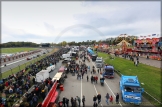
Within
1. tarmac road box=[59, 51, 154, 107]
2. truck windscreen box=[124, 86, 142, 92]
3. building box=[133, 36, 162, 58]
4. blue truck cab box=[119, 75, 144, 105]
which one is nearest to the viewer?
blue truck cab box=[119, 75, 144, 105]

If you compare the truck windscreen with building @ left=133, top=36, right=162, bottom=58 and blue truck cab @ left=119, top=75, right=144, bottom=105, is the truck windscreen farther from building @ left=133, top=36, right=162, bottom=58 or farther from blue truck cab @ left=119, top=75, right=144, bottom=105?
building @ left=133, top=36, right=162, bottom=58

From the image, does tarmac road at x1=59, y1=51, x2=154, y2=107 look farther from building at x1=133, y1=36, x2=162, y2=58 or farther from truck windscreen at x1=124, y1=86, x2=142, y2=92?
building at x1=133, y1=36, x2=162, y2=58

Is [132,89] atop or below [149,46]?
below

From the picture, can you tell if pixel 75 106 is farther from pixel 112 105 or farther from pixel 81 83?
pixel 81 83

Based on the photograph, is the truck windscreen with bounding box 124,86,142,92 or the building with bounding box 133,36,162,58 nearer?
the truck windscreen with bounding box 124,86,142,92

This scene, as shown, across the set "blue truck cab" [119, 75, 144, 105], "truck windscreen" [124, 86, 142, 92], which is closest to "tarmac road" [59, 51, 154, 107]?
"blue truck cab" [119, 75, 144, 105]

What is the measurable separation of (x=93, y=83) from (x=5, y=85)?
14492 mm

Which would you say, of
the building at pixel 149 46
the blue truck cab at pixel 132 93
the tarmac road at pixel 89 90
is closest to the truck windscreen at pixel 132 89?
the blue truck cab at pixel 132 93

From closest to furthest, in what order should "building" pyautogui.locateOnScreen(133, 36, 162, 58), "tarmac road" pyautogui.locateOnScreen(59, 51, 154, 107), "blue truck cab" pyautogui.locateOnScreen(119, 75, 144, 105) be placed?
"blue truck cab" pyautogui.locateOnScreen(119, 75, 144, 105) → "tarmac road" pyautogui.locateOnScreen(59, 51, 154, 107) → "building" pyautogui.locateOnScreen(133, 36, 162, 58)

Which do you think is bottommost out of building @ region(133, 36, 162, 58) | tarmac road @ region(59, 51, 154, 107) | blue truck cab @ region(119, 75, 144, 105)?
tarmac road @ region(59, 51, 154, 107)

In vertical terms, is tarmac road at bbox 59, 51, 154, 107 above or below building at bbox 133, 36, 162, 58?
below

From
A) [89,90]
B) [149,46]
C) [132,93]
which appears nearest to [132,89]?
[132,93]

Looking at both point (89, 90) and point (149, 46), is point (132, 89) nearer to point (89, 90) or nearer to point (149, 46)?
point (89, 90)

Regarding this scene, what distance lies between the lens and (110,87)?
21562 millimetres
